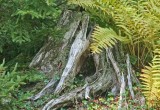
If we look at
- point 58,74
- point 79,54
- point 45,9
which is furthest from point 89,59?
point 45,9

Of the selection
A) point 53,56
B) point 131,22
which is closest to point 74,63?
point 53,56

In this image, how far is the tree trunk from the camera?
14.6 ft

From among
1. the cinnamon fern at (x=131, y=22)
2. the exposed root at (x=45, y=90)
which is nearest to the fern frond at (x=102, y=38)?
the cinnamon fern at (x=131, y=22)

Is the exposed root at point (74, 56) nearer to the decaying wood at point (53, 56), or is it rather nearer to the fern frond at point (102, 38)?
the decaying wood at point (53, 56)

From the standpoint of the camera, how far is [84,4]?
5.11 metres

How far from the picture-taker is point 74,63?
4.73m

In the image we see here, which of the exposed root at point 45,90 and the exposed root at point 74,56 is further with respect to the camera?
the exposed root at point 74,56

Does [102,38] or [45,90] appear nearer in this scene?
[45,90]

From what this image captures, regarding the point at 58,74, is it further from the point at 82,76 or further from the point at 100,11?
the point at 100,11

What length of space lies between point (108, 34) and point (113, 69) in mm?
542

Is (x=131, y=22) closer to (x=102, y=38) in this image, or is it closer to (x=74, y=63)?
(x=102, y=38)

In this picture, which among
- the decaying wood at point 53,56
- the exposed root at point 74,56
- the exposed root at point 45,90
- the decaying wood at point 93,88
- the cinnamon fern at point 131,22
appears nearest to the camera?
the decaying wood at point 93,88

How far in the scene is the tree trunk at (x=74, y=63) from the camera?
4.44 metres

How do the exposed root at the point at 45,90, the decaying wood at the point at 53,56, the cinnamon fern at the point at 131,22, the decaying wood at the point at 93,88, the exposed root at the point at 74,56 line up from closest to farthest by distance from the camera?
the decaying wood at the point at 93,88 < the exposed root at the point at 45,90 < the exposed root at the point at 74,56 < the cinnamon fern at the point at 131,22 < the decaying wood at the point at 53,56
